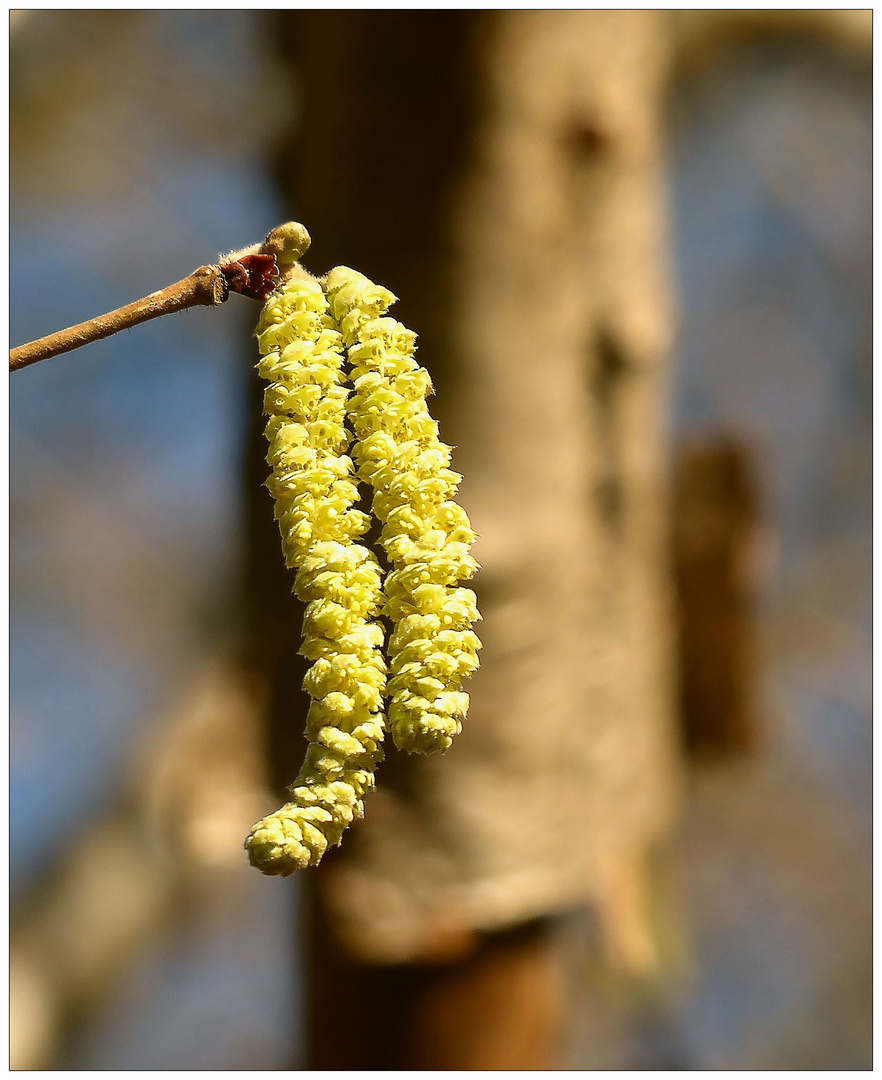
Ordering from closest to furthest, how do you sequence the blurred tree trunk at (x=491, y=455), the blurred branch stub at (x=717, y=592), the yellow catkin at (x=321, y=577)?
the yellow catkin at (x=321, y=577)
the blurred tree trunk at (x=491, y=455)
the blurred branch stub at (x=717, y=592)

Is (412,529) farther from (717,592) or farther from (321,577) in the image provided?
(717,592)

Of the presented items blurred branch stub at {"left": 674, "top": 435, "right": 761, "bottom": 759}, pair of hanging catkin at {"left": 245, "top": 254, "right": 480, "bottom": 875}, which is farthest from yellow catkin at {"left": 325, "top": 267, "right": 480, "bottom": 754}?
blurred branch stub at {"left": 674, "top": 435, "right": 761, "bottom": 759}

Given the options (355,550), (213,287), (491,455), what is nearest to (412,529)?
(355,550)

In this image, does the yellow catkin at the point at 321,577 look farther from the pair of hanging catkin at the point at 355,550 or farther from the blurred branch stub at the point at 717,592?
the blurred branch stub at the point at 717,592

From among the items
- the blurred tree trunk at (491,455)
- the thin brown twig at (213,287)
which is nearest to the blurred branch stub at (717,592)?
the blurred tree trunk at (491,455)

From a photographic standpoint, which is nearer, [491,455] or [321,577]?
[321,577]

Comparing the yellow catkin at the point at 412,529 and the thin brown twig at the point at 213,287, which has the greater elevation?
the thin brown twig at the point at 213,287

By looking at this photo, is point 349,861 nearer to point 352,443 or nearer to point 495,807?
point 495,807
